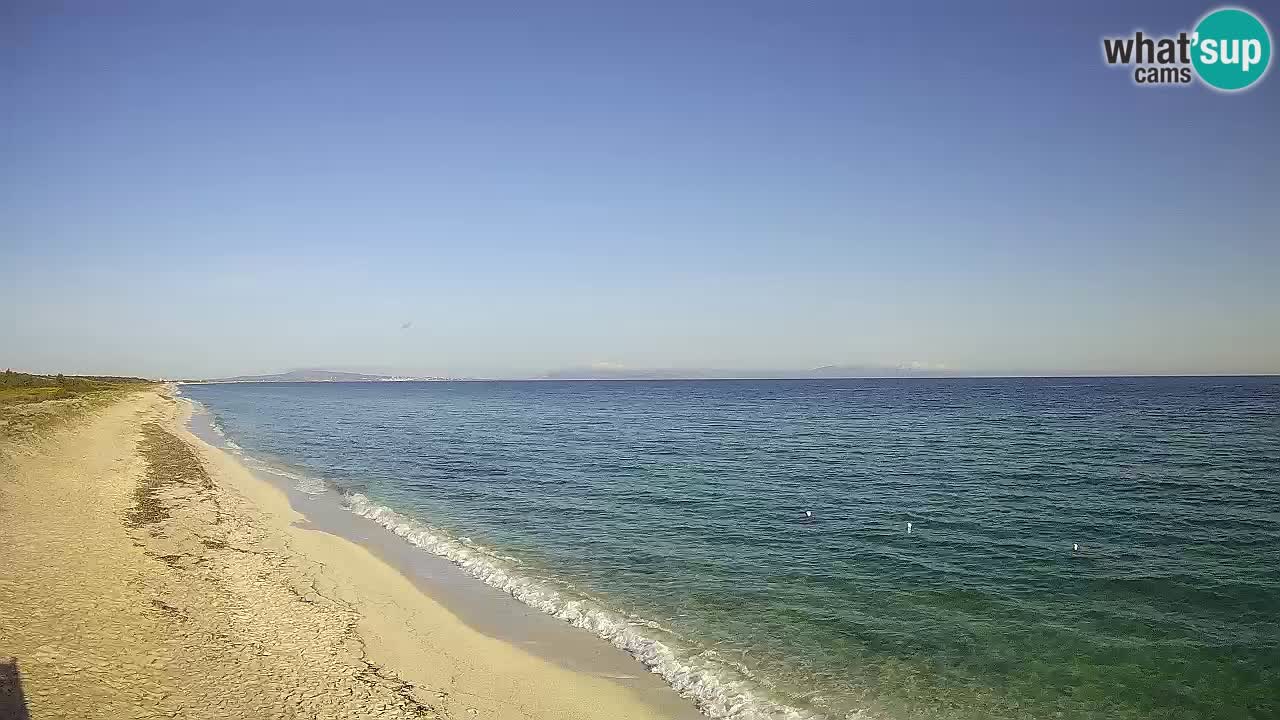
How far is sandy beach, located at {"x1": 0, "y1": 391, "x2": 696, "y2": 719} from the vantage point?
9.10 meters

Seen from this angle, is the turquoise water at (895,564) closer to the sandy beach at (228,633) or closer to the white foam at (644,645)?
the white foam at (644,645)

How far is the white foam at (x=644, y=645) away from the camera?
9.94 m

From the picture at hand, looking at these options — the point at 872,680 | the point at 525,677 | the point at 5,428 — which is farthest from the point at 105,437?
the point at 872,680

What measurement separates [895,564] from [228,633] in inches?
583

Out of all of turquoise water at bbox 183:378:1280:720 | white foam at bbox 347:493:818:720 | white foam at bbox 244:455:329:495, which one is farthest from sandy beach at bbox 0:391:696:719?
white foam at bbox 244:455:329:495

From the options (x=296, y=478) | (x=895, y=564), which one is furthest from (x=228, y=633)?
(x=296, y=478)

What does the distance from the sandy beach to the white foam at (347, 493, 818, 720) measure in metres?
0.93

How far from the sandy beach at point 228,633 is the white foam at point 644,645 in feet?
3.06

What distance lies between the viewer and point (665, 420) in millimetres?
70188

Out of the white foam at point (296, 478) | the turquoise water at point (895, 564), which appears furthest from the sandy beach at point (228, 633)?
the white foam at point (296, 478)

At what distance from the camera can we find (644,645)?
12023 millimetres

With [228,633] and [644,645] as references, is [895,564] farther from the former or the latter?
[228,633]

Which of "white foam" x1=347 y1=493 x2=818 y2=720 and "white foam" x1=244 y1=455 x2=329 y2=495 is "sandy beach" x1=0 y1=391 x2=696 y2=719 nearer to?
"white foam" x1=347 y1=493 x2=818 y2=720

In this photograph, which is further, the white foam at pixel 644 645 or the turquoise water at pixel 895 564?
the turquoise water at pixel 895 564
